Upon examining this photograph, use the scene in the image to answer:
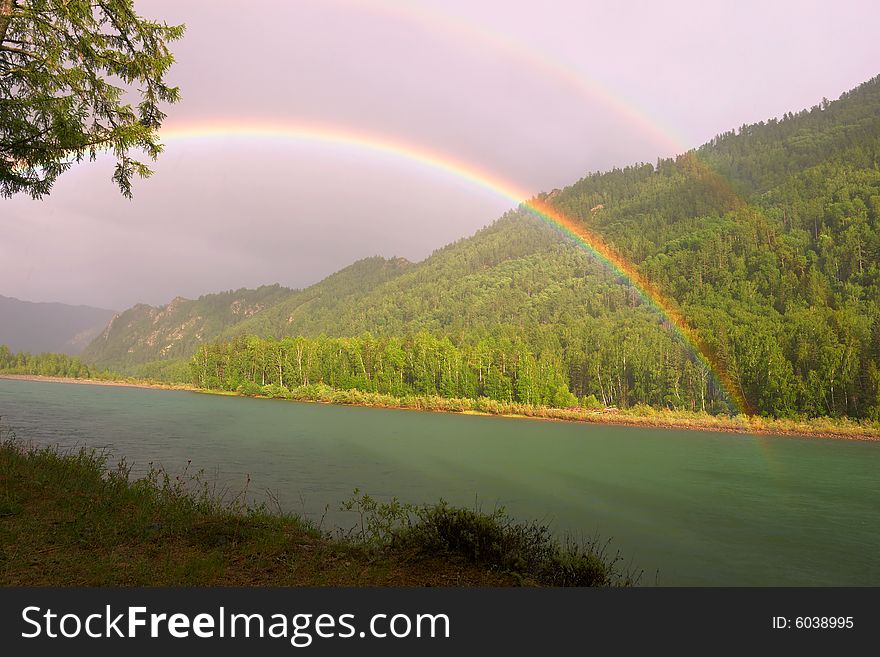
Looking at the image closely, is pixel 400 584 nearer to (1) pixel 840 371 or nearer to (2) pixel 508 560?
(2) pixel 508 560

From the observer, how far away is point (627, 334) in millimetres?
110750

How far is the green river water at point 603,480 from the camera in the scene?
14.9m

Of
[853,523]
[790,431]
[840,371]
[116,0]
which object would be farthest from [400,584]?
[840,371]

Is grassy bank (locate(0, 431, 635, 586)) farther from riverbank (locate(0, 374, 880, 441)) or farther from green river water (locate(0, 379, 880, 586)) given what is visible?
riverbank (locate(0, 374, 880, 441))

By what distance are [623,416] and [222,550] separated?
79674mm

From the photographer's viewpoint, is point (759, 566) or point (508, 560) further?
point (759, 566)

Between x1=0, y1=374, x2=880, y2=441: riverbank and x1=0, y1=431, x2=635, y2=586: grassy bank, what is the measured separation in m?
73.0

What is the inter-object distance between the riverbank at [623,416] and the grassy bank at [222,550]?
73.0m

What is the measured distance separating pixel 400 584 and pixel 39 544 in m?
5.09

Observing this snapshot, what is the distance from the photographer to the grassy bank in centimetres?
606

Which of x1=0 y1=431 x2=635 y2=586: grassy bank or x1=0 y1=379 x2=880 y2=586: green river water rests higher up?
x1=0 y1=431 x2=635 y2=586: grassy bank

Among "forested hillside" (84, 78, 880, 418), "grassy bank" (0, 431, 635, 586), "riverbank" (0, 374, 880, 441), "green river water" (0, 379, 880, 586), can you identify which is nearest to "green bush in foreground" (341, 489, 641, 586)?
"grassy bank" (0, 431, 635, 586)

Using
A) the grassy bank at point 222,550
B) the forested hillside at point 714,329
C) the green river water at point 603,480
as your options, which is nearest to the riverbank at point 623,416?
the forested hillside at point 714,329

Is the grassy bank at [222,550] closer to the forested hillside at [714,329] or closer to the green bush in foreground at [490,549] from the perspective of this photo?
the green bush in foreground at [490,549]
